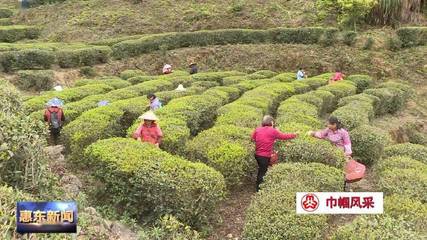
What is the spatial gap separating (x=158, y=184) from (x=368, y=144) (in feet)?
20.1

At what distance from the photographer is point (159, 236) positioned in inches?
271

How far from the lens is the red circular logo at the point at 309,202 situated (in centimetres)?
525

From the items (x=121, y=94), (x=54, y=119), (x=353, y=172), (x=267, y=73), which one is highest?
(x=54, y=119)

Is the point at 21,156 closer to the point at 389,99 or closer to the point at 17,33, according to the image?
the point at 389,99

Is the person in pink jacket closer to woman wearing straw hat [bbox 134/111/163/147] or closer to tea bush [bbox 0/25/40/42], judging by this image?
woman wearing straw hat [bbox 134/111/163/147]

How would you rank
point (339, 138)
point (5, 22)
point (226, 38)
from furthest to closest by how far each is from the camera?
point (5, 22), point (226, 38), point (339, 138)

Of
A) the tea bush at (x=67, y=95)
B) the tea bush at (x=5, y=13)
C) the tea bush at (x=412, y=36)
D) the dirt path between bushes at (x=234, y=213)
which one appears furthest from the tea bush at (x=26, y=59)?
the tea bush at (x=412, y=36)

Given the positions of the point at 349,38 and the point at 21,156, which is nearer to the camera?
the point at 21,156

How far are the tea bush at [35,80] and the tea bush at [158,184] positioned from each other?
1385cm

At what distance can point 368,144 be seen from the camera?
37.6 feet

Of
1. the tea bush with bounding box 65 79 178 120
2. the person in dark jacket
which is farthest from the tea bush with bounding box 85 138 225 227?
the tea bush with bounding box 65 79 178 120

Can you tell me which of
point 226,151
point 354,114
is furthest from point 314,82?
point 226,151

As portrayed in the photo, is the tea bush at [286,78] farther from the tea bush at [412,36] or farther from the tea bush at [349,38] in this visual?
the tea bush at [412,36]

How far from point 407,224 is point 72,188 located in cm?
543
